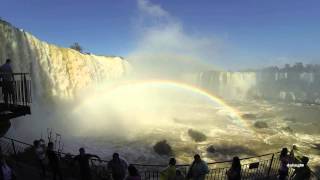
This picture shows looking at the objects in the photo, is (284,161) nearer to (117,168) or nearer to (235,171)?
(235,171)

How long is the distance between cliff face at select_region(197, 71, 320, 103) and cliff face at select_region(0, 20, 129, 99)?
44705 mm

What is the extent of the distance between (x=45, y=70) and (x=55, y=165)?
97.2 ft

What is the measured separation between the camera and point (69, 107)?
44.9 meters

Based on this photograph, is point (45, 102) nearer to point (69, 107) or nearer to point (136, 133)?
point (69, 107)

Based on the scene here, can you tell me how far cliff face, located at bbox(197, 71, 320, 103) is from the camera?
314ft

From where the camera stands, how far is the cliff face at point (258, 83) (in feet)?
314

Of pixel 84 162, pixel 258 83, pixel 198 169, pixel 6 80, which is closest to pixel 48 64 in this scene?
pixel 6 80

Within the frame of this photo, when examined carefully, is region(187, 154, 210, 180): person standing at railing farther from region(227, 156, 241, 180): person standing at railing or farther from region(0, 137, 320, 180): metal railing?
region(0, 137, 320, 180): metal railing

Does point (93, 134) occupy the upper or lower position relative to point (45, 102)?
lower

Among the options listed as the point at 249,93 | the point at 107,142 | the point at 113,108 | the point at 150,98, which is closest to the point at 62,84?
the point at 113,108

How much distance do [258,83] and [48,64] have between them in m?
74.2

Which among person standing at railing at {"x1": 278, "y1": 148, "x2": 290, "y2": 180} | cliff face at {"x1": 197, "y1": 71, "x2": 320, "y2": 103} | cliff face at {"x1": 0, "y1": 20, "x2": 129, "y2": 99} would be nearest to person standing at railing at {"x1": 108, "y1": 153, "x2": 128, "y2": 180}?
person standing at railing at {"x1": 278, "y1": 148, "x2": 290, "y2": 180}

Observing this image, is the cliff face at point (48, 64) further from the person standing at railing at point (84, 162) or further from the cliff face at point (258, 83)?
the cliff face at point (258, 83)

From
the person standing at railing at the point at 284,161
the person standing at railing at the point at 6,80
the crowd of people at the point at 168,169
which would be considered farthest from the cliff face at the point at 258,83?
the crowd of people at the point at 168,169
